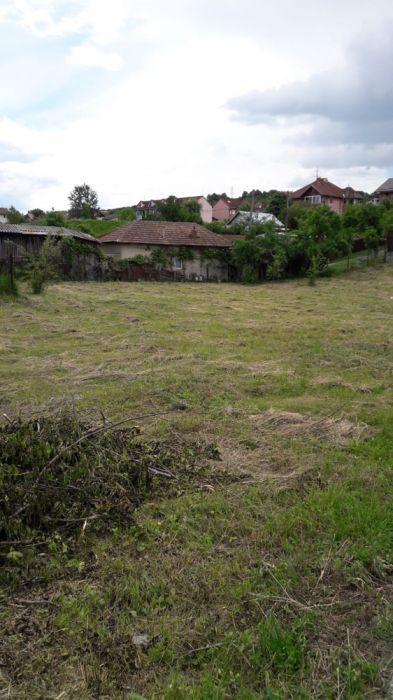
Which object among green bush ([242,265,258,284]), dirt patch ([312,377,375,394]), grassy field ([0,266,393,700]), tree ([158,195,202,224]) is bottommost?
grassy field ([0,266,393,700])

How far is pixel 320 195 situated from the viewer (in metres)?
54.4

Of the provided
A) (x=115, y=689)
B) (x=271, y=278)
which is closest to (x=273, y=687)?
(x=115, y=689)

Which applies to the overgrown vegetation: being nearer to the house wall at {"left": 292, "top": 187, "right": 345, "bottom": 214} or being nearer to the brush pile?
the brush pile

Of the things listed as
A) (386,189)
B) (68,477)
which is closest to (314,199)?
(386,189)

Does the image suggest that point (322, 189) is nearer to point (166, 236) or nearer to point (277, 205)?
point (277, 205)

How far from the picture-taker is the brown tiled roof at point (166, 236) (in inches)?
1065

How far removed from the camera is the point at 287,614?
244cm

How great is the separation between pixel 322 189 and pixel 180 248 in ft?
110

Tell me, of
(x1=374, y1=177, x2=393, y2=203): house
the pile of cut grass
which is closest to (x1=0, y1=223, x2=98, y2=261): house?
the pile of cut grass

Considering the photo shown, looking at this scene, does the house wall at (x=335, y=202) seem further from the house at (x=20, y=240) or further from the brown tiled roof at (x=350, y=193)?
the house at (x=20, y=240)

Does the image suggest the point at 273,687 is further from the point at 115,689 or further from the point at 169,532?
the point at 169,532

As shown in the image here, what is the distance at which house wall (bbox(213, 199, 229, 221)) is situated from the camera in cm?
6631

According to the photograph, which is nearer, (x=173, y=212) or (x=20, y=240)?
(x=20, y=240)

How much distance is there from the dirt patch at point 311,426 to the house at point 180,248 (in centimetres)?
2189
